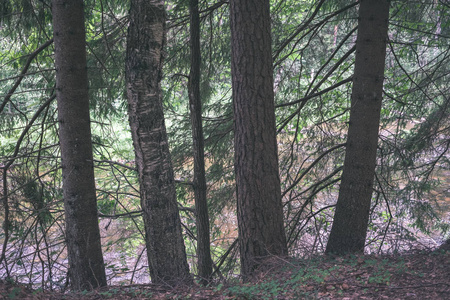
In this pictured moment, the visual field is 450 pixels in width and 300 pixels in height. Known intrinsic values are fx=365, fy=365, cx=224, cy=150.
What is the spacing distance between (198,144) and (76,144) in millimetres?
1744

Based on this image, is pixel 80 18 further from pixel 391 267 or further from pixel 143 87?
pixel 391 267

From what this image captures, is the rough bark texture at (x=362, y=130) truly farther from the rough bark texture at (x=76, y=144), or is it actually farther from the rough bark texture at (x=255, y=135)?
the rough bark texture at (x=76, y=144)

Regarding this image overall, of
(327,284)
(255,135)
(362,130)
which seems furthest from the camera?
(362,130)

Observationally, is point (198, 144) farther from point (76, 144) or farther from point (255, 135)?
point (76, 144)

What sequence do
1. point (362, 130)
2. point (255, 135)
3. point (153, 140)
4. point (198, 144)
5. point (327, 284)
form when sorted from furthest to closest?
point (198, 144)
point (362, 130)
point (255, 135)
point (153, 140)
point (327, 284)

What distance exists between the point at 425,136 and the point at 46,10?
21.3 feet

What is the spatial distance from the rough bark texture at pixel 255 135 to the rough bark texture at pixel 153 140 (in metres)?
0.90

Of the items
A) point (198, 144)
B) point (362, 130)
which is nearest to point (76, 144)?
point (198, 144)

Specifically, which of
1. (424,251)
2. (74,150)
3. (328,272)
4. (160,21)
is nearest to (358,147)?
(424,251)

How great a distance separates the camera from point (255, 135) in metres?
4.37

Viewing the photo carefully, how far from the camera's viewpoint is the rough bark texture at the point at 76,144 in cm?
429

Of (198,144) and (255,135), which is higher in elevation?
(198,144)

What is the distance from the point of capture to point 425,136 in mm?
6484

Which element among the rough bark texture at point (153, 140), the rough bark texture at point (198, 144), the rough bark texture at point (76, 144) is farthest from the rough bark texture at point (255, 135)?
the rough bark texture at point (76, 144)
